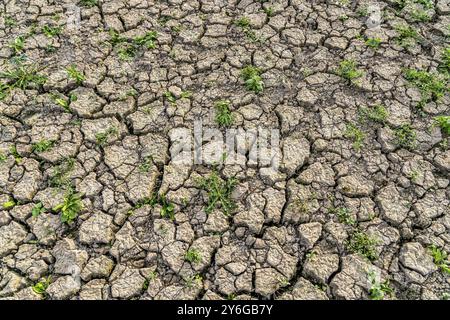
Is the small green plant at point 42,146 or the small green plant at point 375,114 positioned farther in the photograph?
the small green plant at point 375,114

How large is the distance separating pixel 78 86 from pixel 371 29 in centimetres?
268

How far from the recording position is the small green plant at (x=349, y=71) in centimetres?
387

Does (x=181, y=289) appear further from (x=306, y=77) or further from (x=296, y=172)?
(x=306, y=77)

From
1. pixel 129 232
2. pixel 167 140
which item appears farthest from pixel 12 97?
pixel 129 232

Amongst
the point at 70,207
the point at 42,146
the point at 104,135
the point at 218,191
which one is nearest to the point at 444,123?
the point at 218,191

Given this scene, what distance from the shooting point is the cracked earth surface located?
2969 millimetres

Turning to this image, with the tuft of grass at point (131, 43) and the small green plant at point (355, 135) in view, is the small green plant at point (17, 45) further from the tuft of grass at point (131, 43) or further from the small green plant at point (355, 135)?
the small green plant at point (355, 135)

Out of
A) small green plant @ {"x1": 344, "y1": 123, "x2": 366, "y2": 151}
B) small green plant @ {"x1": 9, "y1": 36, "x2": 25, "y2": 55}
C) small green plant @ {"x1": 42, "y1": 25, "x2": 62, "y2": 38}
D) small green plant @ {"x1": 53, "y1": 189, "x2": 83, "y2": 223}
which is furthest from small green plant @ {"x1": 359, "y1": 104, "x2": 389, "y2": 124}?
small green plant @ {"x1": 9, "y1": 36, "x2": 25, "y2": 55}

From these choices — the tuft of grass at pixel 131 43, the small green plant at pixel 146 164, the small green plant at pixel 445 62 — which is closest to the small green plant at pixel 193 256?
the small green plant at pixel 146 164

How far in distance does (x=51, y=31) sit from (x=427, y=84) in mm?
3346

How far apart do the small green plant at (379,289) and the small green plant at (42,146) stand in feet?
8.20

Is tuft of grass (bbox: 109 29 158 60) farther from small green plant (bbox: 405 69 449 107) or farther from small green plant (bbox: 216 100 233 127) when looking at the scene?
small green plant (bbox: 405 69 449 107)

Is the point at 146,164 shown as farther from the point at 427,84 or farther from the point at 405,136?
the point at 427,84

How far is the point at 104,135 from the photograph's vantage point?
3.57 metres
